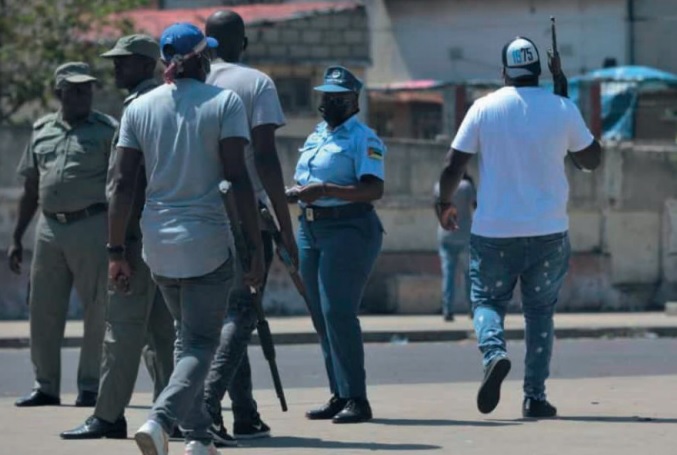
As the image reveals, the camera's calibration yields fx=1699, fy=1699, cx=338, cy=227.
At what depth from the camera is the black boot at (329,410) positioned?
29.1ft

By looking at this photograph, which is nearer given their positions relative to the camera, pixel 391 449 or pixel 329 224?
pixel 391 449

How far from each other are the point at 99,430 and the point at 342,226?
1.67 meters

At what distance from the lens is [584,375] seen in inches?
469

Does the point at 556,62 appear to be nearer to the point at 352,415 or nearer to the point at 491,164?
the point at 491,164

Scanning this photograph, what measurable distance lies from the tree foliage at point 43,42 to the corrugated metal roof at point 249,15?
4.85 meters

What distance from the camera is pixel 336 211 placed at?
28.7ft

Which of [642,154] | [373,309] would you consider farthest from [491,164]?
[642,154]

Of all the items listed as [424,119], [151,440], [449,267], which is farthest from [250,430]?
[424,119]

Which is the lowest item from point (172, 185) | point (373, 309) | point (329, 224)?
point (373, 309)

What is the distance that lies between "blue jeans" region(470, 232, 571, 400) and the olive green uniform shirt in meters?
2.22

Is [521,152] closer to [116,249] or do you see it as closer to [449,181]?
[449,181]

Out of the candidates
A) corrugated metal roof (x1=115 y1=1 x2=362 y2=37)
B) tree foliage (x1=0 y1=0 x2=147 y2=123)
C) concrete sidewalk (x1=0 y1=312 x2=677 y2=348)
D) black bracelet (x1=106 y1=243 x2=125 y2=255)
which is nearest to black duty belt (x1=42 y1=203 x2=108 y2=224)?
black bracelet (x1=106 y1=243 x2=125 y2=255)

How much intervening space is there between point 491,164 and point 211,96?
2068 mm

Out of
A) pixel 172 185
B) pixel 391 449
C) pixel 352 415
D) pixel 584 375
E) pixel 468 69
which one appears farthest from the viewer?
pixel 468 69
